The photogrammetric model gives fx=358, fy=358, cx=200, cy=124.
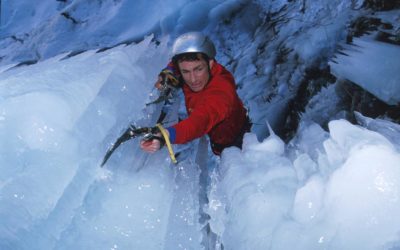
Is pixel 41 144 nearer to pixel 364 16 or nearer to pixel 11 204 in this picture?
pixel 11 204

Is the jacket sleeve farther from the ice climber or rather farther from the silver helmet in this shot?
the silver helmet

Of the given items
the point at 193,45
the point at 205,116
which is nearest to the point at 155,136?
the point at 205,116

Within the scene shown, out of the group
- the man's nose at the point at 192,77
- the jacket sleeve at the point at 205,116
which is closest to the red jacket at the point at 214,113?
the jacket sleeve at the point at 205,116

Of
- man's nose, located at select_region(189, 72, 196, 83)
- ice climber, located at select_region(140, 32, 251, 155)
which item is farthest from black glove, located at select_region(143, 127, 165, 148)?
man's nose, located at select_region(189, 72, 196, 83)

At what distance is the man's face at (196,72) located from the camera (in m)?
2.53

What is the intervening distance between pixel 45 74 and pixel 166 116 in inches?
38.8

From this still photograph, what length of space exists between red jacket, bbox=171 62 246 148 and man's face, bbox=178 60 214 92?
0.17 ft

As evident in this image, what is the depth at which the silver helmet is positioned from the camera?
255 cm

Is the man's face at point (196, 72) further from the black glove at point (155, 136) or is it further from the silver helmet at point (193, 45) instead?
the black glove at point (155, 136)

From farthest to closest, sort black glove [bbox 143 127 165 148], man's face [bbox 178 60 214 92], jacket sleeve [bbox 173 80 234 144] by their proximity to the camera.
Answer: man's face [bbox 178 60 214 92]
jacket sleeve [bbox 173 80 234 144]
black glove [bbox 143 127 165 148]

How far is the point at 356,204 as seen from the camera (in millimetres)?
1271

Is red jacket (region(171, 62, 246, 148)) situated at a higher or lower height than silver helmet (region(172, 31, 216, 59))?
lower

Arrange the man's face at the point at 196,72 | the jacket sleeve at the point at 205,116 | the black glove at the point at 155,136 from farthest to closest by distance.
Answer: the man's face at the point at 196,72, the jacket sleeve at the point at 205,116, the black glove at the point at 155,136

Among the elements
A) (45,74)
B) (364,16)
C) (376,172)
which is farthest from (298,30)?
(376,172)
